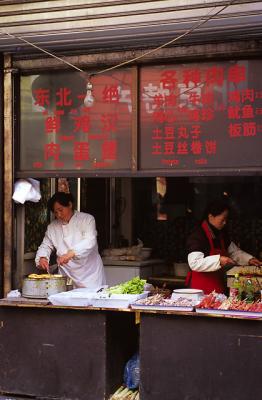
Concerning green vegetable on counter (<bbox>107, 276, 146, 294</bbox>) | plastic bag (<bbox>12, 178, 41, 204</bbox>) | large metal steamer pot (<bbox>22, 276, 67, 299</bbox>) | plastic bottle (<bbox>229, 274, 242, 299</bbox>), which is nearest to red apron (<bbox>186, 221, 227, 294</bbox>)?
plastic bottle (<bbox>229, 274, 242, 299</bbox>)

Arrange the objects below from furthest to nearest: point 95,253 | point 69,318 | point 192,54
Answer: point 95,253, point 192,54, point 69,318

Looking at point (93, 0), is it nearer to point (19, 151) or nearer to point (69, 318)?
point (19, 151)

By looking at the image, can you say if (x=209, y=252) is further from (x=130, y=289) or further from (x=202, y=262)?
(x=130, y=289)

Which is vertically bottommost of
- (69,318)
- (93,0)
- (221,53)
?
(69,318)

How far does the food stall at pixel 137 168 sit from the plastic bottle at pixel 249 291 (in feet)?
2.15

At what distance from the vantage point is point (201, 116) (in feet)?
22.2

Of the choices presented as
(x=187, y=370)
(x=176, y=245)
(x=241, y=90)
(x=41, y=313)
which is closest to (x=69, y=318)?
(x=41, y=313)

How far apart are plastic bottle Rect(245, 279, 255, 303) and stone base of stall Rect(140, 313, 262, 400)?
65 centimetres

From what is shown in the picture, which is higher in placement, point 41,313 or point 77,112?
point 77,112

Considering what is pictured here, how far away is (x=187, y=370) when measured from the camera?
5887mm

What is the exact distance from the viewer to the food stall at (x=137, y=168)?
5852mm

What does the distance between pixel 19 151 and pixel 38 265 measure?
Answer: 4.94ft

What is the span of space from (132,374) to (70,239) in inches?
86.8

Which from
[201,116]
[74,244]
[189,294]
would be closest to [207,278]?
[189,294]
